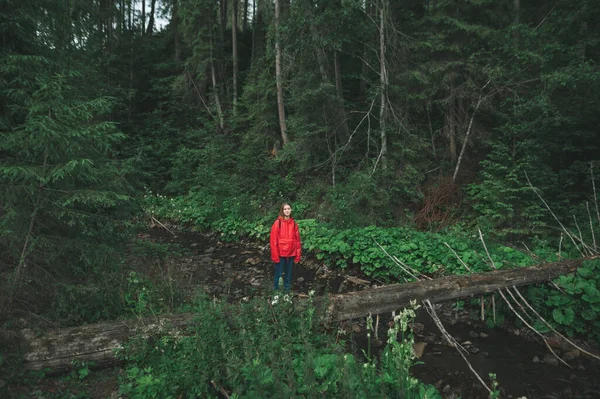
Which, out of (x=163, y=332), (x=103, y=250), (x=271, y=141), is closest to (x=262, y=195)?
(x=271, y=141)

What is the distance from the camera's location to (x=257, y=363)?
3.04m

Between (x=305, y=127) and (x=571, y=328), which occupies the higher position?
(x=305, y=127)

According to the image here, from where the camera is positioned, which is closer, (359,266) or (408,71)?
(359,266)

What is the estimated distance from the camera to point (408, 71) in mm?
12164

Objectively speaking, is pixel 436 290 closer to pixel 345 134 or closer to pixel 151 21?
pixel 345 134

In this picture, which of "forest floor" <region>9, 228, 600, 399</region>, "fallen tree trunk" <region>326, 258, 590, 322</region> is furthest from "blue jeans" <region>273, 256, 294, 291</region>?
"fallen tree trunk" <region>326, 258, 590, 322</region>

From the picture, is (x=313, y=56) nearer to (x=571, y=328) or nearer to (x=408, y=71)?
(x=408, y=71)

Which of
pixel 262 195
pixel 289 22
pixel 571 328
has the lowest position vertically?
pixel 571 328

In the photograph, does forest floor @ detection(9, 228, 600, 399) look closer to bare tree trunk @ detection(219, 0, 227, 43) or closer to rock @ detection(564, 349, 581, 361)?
rock @ detection(564, 349, 581, 361)

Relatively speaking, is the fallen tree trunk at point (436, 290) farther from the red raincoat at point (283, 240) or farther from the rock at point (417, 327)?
the red raincoat at point (283, 240)

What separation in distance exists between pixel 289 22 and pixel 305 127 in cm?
382

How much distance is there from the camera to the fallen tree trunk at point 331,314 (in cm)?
404

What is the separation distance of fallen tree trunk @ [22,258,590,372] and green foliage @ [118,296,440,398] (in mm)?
239

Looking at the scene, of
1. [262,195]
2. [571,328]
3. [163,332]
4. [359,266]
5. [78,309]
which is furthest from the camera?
[262,195]
